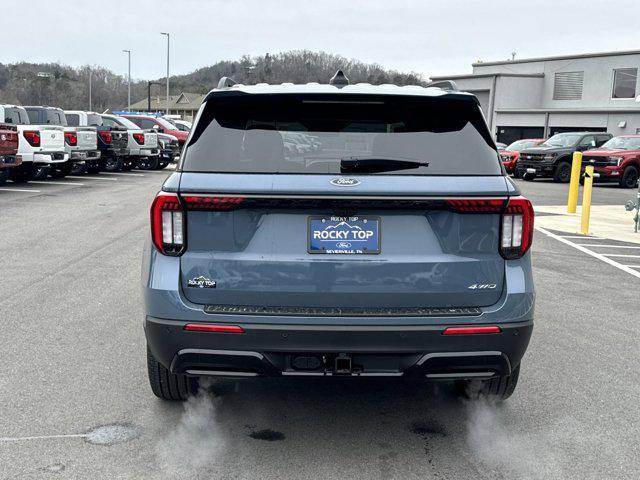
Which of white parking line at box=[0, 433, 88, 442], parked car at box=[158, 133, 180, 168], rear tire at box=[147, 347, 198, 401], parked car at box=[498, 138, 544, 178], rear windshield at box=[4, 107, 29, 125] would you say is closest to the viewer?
white parking line at box=[0, 433, 88, 442]

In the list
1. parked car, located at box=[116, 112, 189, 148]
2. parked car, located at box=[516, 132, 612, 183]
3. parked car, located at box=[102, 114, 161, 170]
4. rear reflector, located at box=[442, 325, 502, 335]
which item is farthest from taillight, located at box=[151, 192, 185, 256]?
parked car, located at box=[116, 112, 189, 148]

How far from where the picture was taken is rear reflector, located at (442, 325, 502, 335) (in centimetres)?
345

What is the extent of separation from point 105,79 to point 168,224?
130 m

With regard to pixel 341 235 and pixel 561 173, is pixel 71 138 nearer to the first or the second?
pixel 561 173

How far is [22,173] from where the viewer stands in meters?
20.9

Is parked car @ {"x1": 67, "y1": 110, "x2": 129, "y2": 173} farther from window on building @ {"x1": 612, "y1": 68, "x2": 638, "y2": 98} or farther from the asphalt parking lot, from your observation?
window on building @ {"x1": 612, "y1": 68, "x2": 638, "y2": 98}

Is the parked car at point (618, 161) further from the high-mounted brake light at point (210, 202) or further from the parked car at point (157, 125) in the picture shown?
the high-mounted brake light at point (210, 202)

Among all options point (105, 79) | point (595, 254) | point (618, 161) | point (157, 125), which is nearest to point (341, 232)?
point (595, 254)

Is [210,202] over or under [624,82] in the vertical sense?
under

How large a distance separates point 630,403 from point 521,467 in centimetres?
134

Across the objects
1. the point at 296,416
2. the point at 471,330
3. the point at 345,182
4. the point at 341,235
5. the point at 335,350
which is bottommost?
the point at 296,416

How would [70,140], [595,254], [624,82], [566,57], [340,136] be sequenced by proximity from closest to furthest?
[340,136]
[595,254]
[70,140]
[624,82]
[566,57]

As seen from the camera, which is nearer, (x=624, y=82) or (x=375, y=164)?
(x=375, y=164)

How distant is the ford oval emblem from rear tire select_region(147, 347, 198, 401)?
4.95ft
